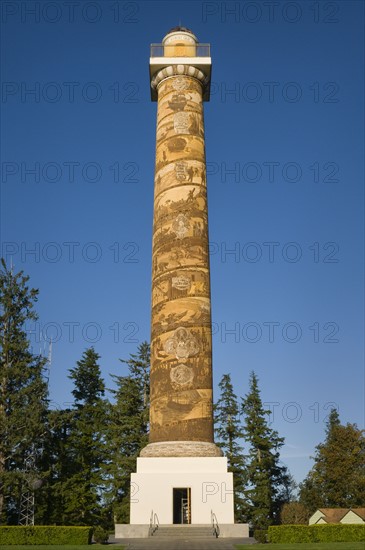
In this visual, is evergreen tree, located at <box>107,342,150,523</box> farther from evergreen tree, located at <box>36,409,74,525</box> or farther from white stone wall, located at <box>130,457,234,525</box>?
white stone wall, located at <box>130,457,234,525</box>

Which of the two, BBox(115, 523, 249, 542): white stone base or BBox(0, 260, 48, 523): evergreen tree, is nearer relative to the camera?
BBox(115, 523, 249, 542): white stone base

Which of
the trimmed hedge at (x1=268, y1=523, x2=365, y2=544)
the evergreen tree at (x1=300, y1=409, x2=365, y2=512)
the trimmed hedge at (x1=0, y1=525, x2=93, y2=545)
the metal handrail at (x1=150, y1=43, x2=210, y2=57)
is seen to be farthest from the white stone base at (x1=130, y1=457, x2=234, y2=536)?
the evergreen tree at (x1=300, y1=409, x2=365, y2=512)

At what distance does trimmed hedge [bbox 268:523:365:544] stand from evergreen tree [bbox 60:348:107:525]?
55.0ft

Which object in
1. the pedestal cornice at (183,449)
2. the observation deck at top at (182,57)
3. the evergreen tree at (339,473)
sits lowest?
the evergreen tree at (339,473)

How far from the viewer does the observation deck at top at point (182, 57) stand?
26766 mm

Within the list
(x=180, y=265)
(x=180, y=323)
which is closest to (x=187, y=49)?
(x=180, y=265)

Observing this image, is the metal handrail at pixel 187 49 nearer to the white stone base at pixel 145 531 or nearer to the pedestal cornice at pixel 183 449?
the pedestal cornice at pixel 183 449

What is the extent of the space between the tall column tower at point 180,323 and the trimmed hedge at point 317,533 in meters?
2.33

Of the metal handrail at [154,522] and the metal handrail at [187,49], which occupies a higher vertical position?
the metal handrail at [187,49]

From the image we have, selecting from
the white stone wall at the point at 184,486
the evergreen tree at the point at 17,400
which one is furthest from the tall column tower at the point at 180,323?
the evergreen tree at the point at 17,400

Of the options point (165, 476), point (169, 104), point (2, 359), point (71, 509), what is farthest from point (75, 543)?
point (169, 104)

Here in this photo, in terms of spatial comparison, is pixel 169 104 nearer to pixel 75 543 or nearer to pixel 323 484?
pixel 75 543

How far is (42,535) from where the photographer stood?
18.2m

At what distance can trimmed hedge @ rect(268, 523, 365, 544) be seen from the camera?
711 inches
